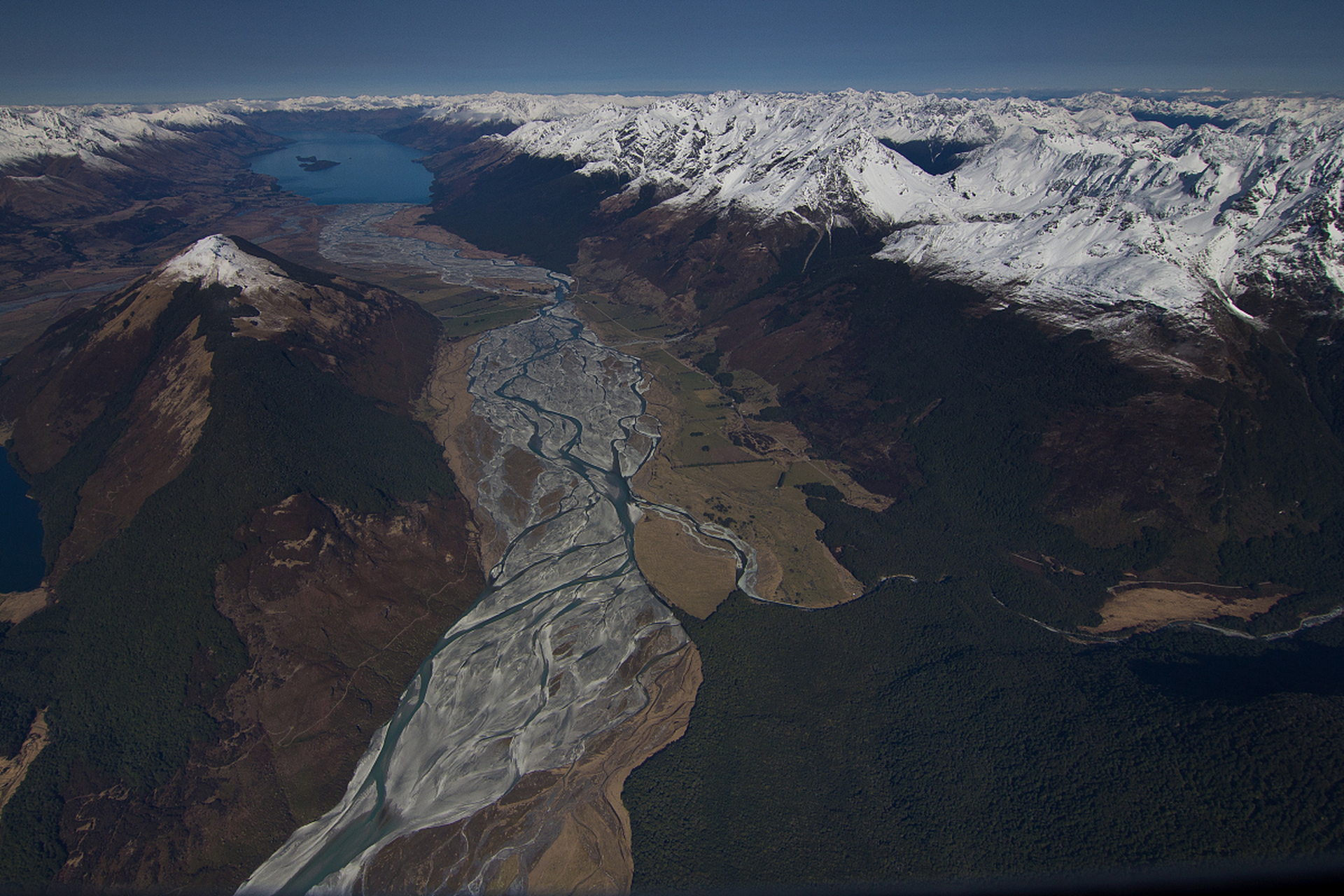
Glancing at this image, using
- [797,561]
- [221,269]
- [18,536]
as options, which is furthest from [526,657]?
[221,269]

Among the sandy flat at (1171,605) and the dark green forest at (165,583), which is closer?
the dark green forest at (165,583)

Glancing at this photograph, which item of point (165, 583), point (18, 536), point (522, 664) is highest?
point (165, 583)

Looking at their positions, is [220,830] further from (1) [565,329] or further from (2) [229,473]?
(1) [565,329]

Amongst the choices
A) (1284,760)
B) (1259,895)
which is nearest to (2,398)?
(1259,895)

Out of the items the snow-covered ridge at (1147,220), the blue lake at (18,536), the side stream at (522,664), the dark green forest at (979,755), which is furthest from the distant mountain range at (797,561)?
the blue lake at (18,536)

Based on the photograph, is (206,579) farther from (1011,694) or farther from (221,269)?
(1011,694)

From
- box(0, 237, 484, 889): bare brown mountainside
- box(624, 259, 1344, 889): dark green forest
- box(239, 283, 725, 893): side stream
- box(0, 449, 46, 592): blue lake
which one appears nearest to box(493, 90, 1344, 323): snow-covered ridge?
box(624, 259, 1344, 889): dark green forest

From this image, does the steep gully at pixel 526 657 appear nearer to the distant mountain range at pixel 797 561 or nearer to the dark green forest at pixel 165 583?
the distant mountain range at pixel 797 561
